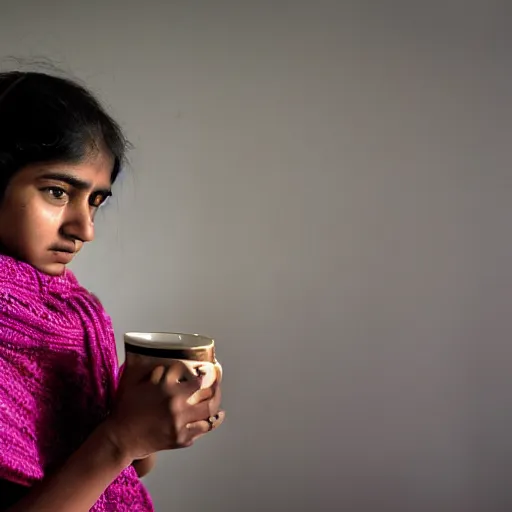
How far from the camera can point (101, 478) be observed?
46cm

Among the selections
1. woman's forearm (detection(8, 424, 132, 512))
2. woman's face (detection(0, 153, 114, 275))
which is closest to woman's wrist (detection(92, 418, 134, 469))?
woman's forearm (detection(8, 424, 132, 512))

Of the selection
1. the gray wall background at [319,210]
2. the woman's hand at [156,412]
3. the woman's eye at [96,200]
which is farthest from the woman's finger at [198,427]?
the gray wall background at [319,210]

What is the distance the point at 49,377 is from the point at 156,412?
12cm

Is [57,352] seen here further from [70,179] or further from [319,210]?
[319,210]

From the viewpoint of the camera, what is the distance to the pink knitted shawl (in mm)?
475

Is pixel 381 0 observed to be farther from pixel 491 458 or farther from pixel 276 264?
pixel 491 458

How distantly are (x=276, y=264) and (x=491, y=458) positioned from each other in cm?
55

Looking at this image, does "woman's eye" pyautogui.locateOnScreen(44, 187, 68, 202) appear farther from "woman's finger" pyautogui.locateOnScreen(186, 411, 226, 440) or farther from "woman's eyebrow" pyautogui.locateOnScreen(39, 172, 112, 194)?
"woman's finger" pyautogui.locateOnScreen(186, 411, 226, 440)

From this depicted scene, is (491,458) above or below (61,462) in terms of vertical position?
below

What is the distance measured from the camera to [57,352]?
20.5 inches

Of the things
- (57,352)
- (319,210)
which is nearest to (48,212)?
(57,352)

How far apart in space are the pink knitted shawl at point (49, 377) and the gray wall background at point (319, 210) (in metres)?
0.50

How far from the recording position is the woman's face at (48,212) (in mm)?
486

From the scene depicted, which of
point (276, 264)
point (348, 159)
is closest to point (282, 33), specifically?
point (348, 159)
